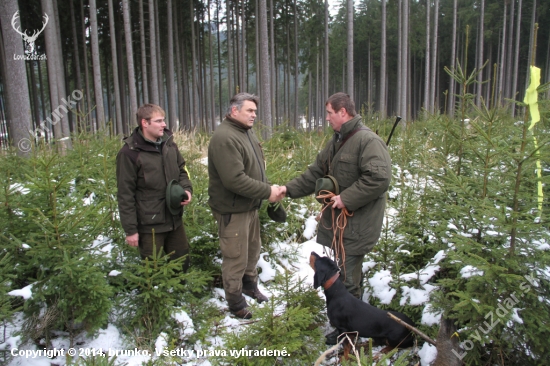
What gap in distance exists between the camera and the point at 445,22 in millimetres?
36125

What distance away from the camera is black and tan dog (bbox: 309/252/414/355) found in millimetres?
2998

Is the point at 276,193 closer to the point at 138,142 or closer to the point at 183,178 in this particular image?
the point at 183,178

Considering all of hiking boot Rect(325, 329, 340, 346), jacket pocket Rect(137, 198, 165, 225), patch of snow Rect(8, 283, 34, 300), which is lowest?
hiking boot Rect(325, 329, 340, 346)

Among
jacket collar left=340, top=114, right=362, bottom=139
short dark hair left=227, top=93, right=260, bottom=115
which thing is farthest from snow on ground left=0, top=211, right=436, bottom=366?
short dark hair left=227, top=93, right=260, bottom=115

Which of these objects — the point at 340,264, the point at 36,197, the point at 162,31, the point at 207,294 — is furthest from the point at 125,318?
the point at 162,31

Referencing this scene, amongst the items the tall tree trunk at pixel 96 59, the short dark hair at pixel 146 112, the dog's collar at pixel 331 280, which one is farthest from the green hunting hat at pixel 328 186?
the tall tree trunk at pixel 96 59

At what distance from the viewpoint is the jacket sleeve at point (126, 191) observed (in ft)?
10.4

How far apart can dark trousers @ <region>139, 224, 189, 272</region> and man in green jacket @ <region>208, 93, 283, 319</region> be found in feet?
1.40

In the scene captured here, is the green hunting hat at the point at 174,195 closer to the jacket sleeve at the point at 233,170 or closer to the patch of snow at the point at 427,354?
the jacket sleeve at the point at 233,170

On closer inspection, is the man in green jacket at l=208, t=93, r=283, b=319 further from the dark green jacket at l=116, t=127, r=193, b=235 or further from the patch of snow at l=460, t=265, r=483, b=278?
the patch of snow at l=460, t=265, r=483, b=278

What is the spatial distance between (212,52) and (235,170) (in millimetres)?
31802

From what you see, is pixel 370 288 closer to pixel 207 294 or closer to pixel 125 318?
pixel 207 294

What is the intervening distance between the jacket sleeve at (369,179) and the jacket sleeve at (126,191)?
192 centimetres

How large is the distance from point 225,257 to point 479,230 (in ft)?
7.81
